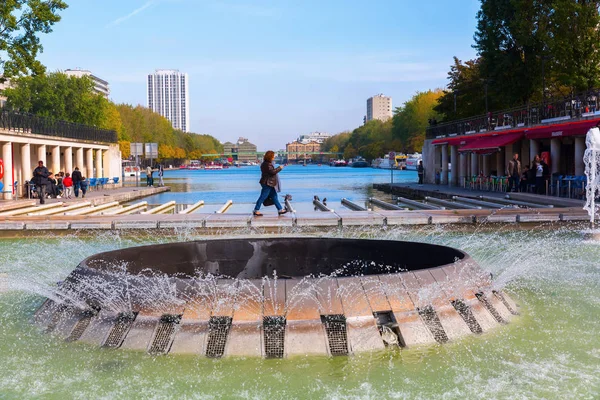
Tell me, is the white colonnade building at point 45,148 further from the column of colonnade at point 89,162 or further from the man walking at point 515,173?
the man walking at point 515,173

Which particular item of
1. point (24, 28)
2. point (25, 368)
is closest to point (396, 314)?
point (25, 368)

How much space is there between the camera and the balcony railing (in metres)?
30.1

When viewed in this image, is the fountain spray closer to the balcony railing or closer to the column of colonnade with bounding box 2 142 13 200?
the balcony railing

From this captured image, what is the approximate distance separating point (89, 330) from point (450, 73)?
67.3 m

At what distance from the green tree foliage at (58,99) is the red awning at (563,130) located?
56684 mm

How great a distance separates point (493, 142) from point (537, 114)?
11.4 ft

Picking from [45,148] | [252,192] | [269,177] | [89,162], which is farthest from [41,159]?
[269,177]

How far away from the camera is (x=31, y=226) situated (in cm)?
1941

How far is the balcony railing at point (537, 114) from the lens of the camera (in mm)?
30138

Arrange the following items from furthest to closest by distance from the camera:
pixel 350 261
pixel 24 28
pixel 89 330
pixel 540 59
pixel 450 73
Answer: pixel 450 73 → pixel 540 59 → pixel 24 28 → pixel 350 261 → pixel 89 330

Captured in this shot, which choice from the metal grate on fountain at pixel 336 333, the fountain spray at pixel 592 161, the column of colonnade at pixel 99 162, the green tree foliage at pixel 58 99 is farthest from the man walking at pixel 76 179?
the green tree foliage at pixel 58 99

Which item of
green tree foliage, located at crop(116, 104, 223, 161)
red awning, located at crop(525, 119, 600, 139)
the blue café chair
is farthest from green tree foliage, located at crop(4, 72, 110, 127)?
red awning, located at crop(525, 119, 600, 139)

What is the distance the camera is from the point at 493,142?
1533 inches

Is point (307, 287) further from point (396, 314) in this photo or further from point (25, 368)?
point (25, 368)
